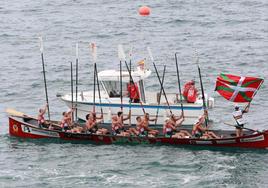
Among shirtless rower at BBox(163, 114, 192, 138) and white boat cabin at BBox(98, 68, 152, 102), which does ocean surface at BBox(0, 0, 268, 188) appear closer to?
shirtless rower at BBox(163, 114, 192, 138)

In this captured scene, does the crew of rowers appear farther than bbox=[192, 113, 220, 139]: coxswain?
Yes

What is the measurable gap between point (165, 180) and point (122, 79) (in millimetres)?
12891

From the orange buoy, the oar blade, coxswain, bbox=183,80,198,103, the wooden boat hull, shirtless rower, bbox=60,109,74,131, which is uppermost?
the orange buoy

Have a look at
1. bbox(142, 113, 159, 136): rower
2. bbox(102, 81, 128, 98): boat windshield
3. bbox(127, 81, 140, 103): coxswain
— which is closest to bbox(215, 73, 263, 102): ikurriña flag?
bbox(142, 113, 159, 136): rower

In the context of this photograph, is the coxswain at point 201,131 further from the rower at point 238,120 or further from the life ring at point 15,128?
the life ring at point 15,128

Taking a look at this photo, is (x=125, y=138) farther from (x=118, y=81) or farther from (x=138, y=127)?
(x=118, y=81)

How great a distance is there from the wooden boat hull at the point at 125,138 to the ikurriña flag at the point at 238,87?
8.77 ft

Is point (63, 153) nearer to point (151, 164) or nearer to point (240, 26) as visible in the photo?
point (151, 164)

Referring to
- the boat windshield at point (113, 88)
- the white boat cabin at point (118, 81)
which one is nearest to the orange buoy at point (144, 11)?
the white boat cabin at point (118, 81)

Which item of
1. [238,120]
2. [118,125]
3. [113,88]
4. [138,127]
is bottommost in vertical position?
[138,127]

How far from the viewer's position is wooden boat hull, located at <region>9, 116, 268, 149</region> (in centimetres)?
5941

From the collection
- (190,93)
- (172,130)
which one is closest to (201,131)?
(172,130)

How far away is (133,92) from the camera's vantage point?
211ft

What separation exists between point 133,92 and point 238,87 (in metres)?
8.26
